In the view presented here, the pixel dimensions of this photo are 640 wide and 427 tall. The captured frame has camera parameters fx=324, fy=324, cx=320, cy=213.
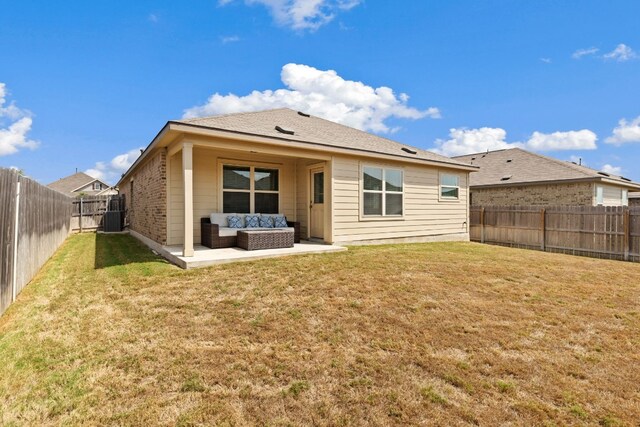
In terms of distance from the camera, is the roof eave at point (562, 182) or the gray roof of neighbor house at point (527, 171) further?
the gray roof of neighbor house at point (527, 171)

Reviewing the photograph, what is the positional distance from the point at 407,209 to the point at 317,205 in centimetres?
314

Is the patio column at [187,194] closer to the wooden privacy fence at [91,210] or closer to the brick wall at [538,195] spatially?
the wooden privacy fence at [91,210]

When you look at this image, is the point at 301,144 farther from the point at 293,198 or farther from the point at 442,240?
the point at 442,240

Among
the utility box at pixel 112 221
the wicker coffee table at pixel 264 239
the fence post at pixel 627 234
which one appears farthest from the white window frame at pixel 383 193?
the utility box at pixel 112 221

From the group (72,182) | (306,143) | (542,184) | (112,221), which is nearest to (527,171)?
(542,184)

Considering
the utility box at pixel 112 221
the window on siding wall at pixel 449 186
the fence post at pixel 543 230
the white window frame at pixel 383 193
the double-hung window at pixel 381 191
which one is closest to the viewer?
the white window frame at pixel 383 193

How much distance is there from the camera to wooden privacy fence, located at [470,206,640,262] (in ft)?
30.9

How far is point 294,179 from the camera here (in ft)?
33.9

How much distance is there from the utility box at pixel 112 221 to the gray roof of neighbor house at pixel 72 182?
3234 cm

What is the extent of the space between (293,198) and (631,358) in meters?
8.43

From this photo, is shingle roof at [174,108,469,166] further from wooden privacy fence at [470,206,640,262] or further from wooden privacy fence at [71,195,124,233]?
wooden privacy fence at [71,195,124,233]

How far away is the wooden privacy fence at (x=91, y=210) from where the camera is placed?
1608cm

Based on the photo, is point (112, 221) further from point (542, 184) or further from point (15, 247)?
point (542, 184)

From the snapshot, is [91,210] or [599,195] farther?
[91,210]
